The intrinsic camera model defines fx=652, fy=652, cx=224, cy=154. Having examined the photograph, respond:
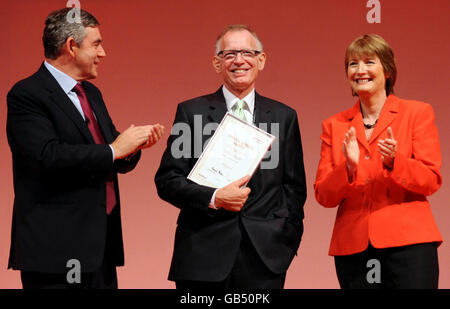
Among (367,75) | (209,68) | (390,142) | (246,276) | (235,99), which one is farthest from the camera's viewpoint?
(209,68)

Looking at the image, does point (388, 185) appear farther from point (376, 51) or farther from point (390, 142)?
point (376, 51)

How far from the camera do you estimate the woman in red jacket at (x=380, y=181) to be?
8.86ft

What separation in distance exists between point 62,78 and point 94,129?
26 cm

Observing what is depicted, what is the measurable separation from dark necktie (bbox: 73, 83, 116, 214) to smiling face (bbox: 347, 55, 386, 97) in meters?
1.16

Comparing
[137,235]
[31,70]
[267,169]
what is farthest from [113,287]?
[31,70]

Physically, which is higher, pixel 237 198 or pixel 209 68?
pixel 209 68

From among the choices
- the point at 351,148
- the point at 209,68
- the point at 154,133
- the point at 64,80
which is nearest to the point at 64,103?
the point at 64,80

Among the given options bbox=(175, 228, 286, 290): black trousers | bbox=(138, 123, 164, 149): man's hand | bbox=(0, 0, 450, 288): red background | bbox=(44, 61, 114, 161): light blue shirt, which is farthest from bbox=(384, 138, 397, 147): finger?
bbox=(0, 0, 450, 288): red background

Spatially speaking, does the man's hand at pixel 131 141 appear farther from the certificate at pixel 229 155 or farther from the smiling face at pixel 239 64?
the smiling face at pixel 239 64

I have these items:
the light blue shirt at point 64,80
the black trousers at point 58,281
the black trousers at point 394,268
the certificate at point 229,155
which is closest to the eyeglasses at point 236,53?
the certificate at point 229,155

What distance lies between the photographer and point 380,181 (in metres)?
2.81

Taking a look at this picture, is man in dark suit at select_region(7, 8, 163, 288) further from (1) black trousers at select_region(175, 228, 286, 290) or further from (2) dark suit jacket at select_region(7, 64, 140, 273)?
(1) black trousers at select_region(175, 228, 286, 290)

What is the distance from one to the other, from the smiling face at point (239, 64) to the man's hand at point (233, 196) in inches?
18.4
